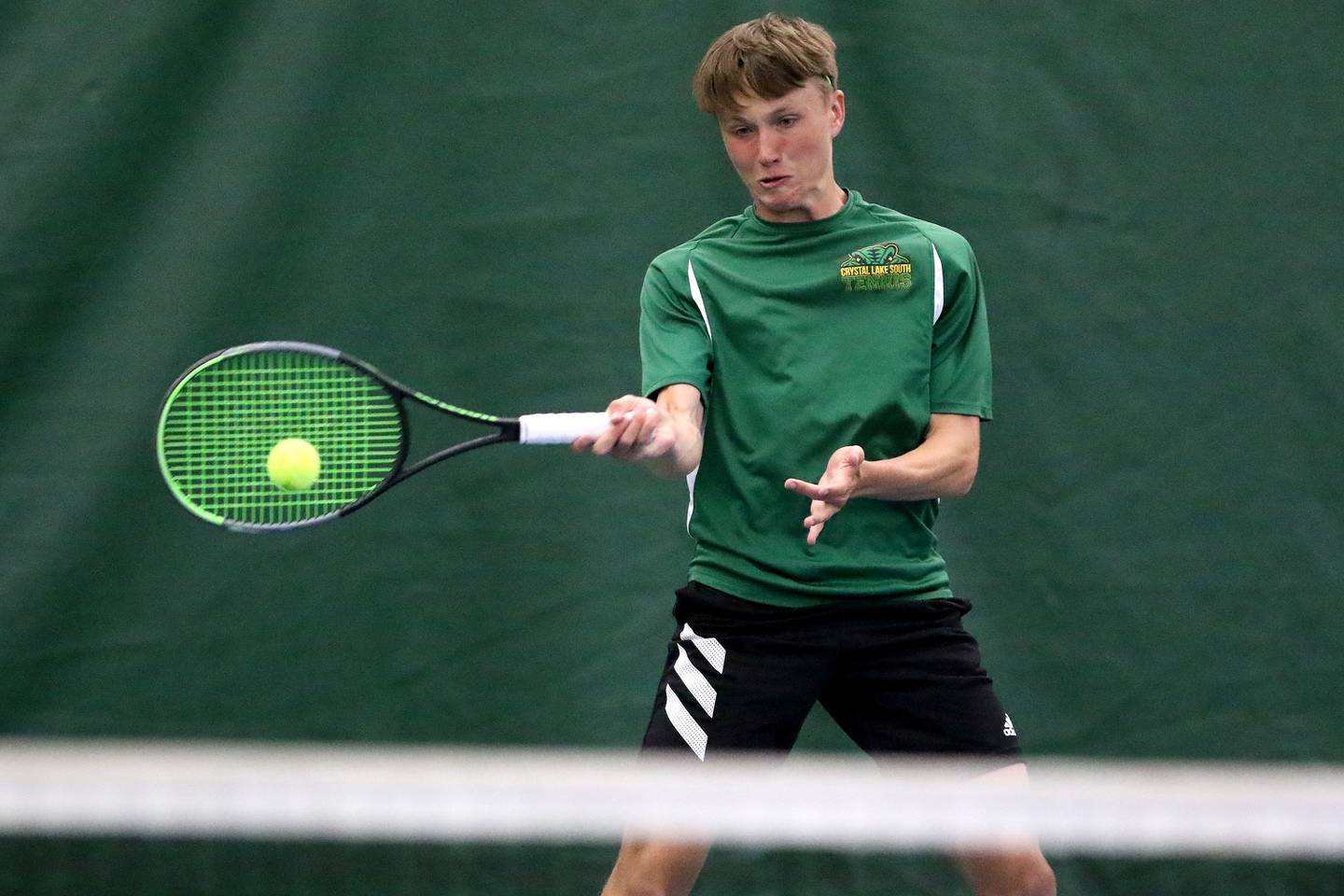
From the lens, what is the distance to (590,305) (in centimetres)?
311

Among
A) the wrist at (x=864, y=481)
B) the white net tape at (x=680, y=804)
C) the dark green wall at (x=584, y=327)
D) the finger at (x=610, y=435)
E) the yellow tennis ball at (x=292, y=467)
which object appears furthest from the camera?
the dark green wall at (x=584, y=327)

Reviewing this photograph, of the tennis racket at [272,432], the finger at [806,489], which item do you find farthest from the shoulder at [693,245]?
the finger at [806,489]

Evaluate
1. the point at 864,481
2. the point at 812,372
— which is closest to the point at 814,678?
the point at 864,481

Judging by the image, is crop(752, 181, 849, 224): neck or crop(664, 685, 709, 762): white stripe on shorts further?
crop(752, 181, 849, 224): neck

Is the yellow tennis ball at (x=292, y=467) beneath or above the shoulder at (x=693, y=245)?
beneath

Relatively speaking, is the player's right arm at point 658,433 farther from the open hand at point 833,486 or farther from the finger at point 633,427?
the open hand at point 833,486

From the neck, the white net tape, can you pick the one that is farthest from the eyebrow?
the white net tape

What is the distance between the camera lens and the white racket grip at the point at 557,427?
201cm

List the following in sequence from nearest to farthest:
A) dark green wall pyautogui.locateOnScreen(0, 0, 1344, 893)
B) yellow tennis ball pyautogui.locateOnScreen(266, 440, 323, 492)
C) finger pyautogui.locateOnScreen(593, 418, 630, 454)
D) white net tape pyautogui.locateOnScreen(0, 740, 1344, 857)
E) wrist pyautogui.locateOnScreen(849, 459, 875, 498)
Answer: white net tape pyautogui.locateOnScreen(0, 740, 1344, 857), finger pyautogui.locateOnScreen(593, 418, 630, 454), wrist pyautogui.locateOnScreen(849, 459, 875, 498), yellow tennis ball pyautogui.locateOnScreen(266, 440, 323, 492), dark green wall pyautogui.locateOnScreen(0, 0, 1344, 893)

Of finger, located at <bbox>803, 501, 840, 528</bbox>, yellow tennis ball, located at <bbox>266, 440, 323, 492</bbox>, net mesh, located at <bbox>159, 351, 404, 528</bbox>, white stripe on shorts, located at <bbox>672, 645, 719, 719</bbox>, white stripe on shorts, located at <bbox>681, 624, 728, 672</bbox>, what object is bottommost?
white stripe on shorts, located at <bbox>672, 645, 719, 719</bbox>

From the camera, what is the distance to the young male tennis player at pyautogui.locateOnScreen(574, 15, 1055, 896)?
2260 mm

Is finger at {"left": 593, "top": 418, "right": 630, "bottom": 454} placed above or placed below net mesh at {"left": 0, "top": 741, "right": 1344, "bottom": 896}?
above

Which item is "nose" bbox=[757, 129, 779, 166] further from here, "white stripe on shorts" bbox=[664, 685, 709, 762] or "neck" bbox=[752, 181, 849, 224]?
"white stripe on shorts" bbox=[664, 685, 709, 762]

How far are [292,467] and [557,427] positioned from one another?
17.0 inches
